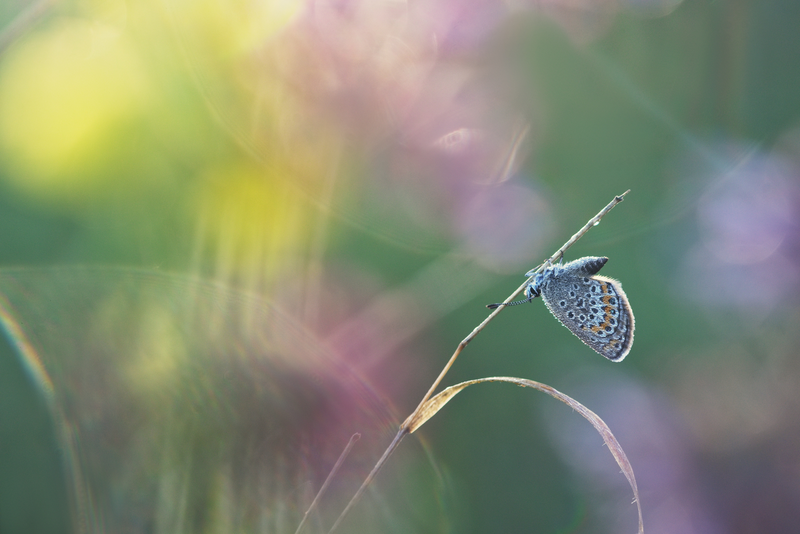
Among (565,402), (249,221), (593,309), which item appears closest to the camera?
(565,402)

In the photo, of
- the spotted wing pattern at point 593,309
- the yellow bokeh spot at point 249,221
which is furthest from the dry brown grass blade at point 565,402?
the yellow bokeh spot at point 249,221

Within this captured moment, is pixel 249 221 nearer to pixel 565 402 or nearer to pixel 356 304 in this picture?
pixel 356 304

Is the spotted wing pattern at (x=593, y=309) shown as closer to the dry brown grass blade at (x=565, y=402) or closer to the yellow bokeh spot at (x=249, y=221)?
the dry brown grass blade at (x=565, y=402)

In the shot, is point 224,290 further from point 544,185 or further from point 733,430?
point 733,430

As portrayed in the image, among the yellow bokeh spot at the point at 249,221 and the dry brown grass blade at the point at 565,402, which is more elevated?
the yellow bokeh spot at the point at 249,221

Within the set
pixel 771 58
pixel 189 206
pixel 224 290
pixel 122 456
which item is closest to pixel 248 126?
pixel 189 206

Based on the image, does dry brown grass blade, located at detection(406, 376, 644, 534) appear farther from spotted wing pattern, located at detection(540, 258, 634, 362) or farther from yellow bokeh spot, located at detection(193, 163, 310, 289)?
yellow bokeh spot, located at detection(193, 163, 310, 289)

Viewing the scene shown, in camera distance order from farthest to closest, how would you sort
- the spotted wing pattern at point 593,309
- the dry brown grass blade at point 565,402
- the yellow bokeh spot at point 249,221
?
1. the yellow bokeh spot at point 249,221
2. the spotted wing pattern at point 593,309
3. the dry brown grass blade at point 565,402

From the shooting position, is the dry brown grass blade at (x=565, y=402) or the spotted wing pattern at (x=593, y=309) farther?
the spotted wing pattern at (x=593, y=309)

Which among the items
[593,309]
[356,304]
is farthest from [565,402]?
[356,304]

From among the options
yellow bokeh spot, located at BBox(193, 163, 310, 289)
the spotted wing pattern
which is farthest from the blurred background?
the spotted wing pattern

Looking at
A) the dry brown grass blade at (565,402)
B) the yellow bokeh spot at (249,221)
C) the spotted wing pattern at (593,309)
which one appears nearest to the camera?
the dry brown grass blade at (565,402)
